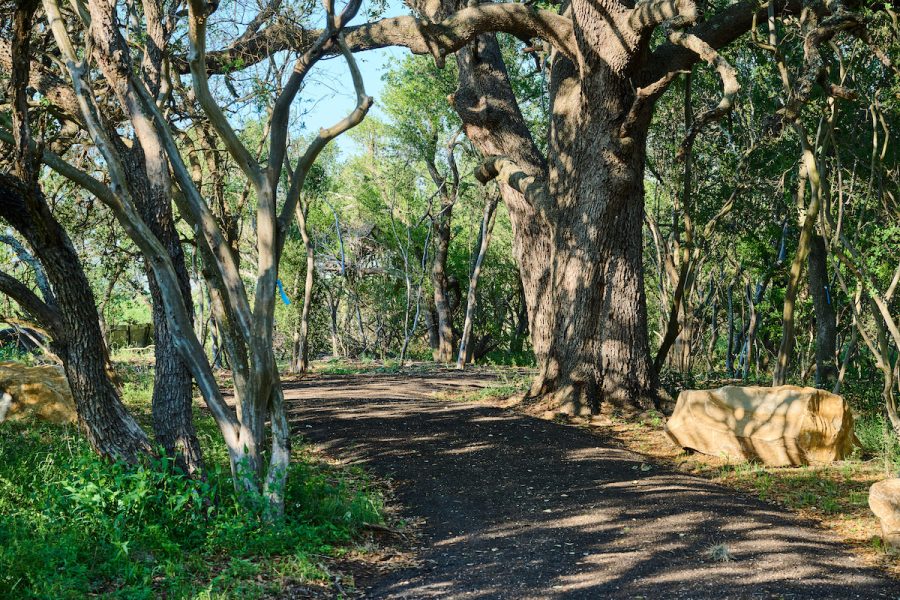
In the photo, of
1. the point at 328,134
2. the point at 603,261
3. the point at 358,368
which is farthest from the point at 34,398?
the point at 358,368

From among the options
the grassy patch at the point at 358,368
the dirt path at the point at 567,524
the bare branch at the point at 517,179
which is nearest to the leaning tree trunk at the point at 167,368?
the dirt path at the point at 567,524

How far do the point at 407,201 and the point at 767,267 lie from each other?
11.7 m

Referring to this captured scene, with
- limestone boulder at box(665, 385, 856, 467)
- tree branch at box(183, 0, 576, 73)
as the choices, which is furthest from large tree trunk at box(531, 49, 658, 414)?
limestone boulder at box(665, 385, 856, 467)

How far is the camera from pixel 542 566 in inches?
207

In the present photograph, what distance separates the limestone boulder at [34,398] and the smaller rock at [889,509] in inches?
328

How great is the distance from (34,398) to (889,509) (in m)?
8.91

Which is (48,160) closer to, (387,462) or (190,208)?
(190,208)

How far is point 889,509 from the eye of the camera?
5438 millimetres

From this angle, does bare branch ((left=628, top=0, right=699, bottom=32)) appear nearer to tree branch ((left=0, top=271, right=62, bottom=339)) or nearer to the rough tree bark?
the rough tree bark

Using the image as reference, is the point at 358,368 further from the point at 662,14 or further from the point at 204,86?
the point at 204,86

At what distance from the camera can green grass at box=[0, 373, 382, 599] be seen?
4.51 meters

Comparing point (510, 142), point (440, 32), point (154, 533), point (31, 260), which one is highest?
point (440, 32)

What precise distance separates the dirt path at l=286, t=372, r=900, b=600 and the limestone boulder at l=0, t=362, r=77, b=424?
290 centimetres

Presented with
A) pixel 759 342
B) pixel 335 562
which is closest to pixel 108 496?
pixel 335 562
